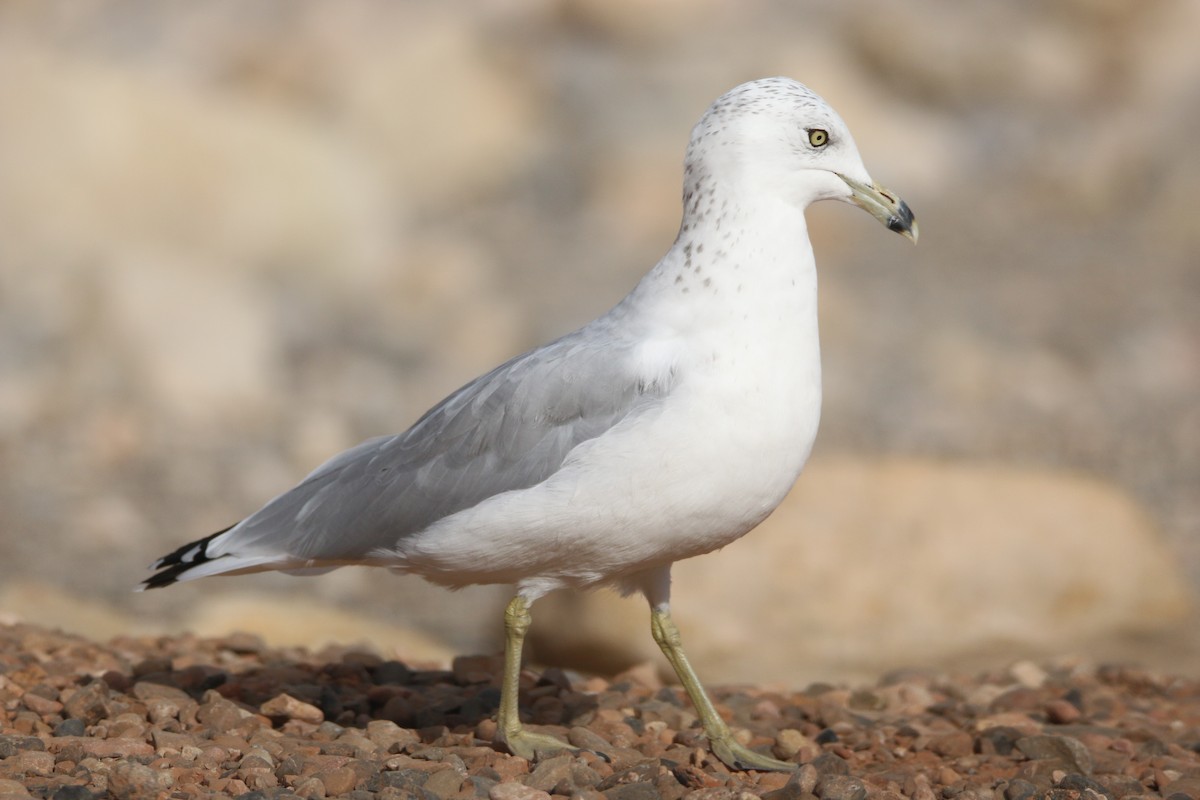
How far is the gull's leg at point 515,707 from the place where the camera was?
4.33 m

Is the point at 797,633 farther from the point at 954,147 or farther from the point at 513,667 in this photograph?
the point at 954,147

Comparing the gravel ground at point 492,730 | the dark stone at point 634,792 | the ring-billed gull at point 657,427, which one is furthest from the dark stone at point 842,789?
the ring-billed gull at point 657,427

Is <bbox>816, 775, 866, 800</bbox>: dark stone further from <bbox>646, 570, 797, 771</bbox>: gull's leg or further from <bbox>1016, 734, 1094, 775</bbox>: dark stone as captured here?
<bbox>1016, 734, 1094, 775</bbox>: dark stone

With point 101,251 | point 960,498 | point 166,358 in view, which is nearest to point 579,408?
point 960,498

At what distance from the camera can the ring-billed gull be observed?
4.09 meters

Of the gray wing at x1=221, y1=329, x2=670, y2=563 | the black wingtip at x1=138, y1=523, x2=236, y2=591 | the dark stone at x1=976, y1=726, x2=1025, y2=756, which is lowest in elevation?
the dark stone at x1=976, y1=726, x2=1025, y2=756

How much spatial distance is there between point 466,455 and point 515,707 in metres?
0.75

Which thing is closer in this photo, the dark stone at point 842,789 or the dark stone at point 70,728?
the dark stone at point 842,789

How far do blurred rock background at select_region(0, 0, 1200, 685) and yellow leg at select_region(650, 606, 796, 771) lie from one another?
1.69 m

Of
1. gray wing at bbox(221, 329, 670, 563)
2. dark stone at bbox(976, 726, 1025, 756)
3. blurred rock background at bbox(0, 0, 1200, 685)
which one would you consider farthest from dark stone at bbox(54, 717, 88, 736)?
dark stone at bbox(976, 726, 1025, 756)

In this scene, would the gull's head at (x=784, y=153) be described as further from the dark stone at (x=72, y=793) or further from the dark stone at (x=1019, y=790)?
the dark stone at (x=72, y=793)

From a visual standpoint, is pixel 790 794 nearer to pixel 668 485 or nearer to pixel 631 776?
pixel 631 776

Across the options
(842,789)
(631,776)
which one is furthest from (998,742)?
(631,776)

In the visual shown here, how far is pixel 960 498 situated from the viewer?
7.54 meters
